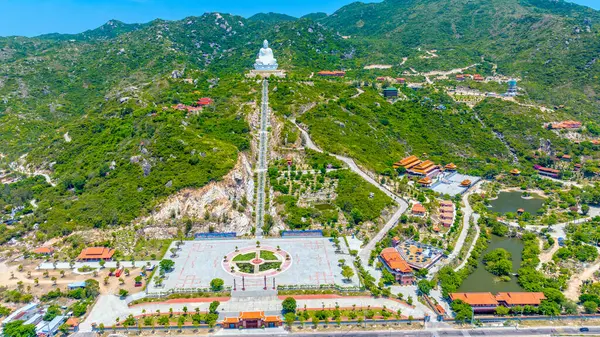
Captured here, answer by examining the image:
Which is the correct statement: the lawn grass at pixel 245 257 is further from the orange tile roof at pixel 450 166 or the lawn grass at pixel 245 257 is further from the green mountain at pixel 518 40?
the green mountain at pixel 518 40


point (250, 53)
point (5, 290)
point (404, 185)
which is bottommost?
point (5, 290)

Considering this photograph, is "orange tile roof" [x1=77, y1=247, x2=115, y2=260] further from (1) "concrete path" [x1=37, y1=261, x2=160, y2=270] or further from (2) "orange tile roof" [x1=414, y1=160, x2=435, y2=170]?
(2) "orange tile roof" [x1=414, y1=160, x2=435, y2=170]

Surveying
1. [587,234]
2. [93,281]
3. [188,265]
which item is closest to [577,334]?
[587,234]

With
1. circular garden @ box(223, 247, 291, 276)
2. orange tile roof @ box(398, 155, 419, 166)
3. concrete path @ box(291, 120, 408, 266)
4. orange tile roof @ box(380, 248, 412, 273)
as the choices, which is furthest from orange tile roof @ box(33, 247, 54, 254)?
orange tile roof @ box(398, 155, 419, 166)

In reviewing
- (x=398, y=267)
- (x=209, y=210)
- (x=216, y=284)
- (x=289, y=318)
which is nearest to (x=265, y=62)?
(x=209, y=210)

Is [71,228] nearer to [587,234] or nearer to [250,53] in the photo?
[587,234]

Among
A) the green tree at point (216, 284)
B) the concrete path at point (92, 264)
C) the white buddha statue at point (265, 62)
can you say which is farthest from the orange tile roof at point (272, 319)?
the white buddha statue at point (265, 62)

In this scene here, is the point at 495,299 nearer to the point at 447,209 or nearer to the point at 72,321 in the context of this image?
the point at 447,209
